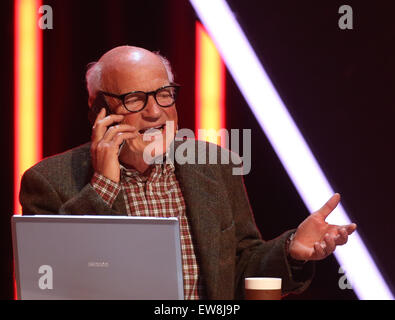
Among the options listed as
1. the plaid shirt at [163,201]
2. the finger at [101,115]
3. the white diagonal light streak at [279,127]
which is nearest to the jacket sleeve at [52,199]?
the plaid shirt at [163,201]

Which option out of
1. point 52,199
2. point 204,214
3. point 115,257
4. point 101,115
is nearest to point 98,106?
point 101,115

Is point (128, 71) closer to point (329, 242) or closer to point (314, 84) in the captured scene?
point (329, 242)

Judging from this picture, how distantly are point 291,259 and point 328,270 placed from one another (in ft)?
3.23

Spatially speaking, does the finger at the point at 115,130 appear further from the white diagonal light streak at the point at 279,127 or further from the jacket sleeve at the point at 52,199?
the white diagonal light streak at the point at 279,127

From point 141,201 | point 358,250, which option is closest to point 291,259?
point 141,201

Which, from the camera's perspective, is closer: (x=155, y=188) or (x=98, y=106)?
(x=155, y=188)

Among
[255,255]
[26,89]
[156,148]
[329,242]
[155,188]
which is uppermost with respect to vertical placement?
[26,89]

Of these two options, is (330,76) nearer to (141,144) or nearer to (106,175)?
(141,144)

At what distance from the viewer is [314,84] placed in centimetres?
282

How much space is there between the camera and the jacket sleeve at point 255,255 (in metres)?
1.91

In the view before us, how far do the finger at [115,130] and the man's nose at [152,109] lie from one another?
0.08 metres

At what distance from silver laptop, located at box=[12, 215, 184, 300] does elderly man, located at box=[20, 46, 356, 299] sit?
20.9 inches

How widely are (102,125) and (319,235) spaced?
0.79 metres
